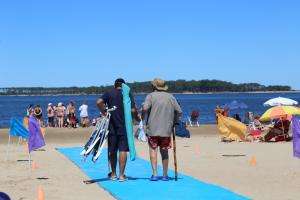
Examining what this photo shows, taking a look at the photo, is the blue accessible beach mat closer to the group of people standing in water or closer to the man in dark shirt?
the man in dark shirt

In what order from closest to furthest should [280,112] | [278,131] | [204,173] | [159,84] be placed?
[159,84], [204,173], [280,112], [278,131]

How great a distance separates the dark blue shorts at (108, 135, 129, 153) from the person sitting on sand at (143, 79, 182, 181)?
418 millimetres

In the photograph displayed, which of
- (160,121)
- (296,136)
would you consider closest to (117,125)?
(160,121)

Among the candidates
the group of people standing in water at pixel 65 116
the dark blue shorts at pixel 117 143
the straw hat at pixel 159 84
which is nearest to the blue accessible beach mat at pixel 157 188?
the dark blue shorts at pixel 117 143

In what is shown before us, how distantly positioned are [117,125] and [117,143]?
31 cm

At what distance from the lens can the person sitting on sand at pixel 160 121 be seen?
10.8 metres

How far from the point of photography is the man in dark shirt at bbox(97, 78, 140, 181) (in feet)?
35.7

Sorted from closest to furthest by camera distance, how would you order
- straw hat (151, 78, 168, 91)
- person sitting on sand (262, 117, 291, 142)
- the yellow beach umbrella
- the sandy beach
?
1. the sandy beach
2. straw hat (151, 78, 168, 91)
3. the yellow beach umbrella
4. person sitting on sand (262, 117, 291, 142)

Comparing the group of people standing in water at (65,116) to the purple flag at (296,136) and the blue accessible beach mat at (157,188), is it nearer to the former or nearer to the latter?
the blue accessible beach mat at (157,188)

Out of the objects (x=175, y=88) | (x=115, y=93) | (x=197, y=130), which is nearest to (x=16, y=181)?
(x=115, y=93)

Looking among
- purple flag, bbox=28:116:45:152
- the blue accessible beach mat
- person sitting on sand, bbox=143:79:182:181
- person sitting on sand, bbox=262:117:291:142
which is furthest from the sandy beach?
person sitting on sand, bbox=262:117:291:142

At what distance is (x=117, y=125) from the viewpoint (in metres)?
10.9

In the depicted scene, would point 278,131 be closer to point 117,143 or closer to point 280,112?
point 280,112

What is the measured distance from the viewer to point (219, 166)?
45.4ft
